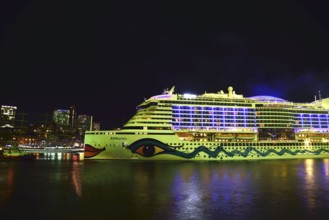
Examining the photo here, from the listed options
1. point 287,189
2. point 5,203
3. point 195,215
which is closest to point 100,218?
point 195,215

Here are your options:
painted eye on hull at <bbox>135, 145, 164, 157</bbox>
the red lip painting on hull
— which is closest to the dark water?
painted eye on hull at <bbox>135, 145, 164, 157</bbox>

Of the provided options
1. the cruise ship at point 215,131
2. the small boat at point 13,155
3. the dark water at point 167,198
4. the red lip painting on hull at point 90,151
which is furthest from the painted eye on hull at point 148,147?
the small boat at point 13,155

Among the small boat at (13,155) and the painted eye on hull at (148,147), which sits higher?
the painted eye on hull at (148,147)

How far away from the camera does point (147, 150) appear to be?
4872 cm

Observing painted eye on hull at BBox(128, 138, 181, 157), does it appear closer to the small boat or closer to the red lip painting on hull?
the red lip painting on hull

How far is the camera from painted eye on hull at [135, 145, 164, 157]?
160ft

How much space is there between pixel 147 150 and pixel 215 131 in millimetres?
17205

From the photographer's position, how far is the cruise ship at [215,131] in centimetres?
4950

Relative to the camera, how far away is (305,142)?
62156 mm

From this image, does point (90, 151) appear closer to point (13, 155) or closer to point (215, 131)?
point (215, 131)

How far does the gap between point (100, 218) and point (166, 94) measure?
44.2m

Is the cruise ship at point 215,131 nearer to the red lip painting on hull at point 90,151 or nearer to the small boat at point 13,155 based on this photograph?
the red lip painting on hull at point 90,151

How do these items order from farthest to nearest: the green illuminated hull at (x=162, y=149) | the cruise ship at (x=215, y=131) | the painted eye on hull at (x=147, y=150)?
the cruise ship at (x=215, y=131), the green illuminated hull at (x=162, y=149), the painted eye on hull at (x=147, y=150)

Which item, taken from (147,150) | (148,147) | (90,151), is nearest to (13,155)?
(90,151)
